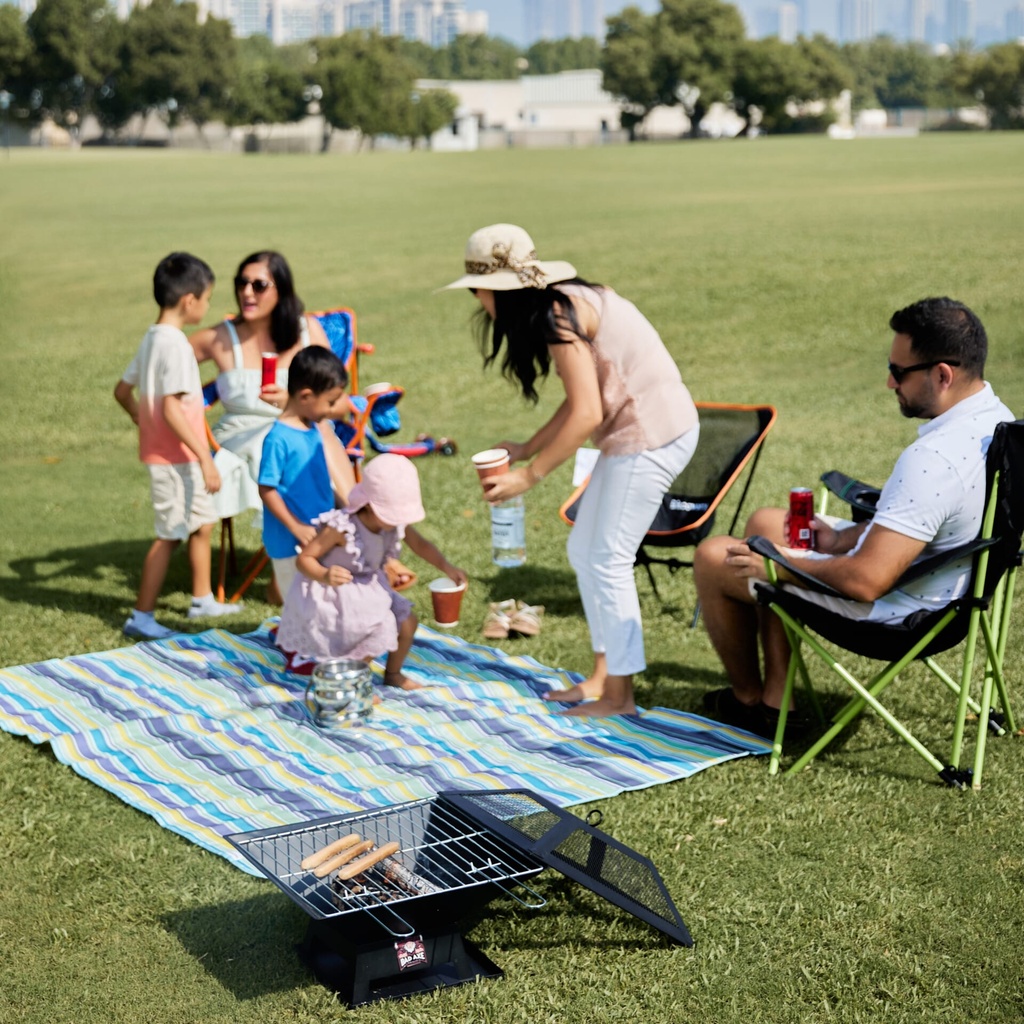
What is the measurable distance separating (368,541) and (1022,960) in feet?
8.82

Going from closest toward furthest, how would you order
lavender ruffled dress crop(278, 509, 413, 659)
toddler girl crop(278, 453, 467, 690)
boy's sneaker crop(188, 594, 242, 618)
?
1. toddler girl crop(278, 453, 467, 690)
2. lavender ruffled dress crop(278, 509, 413, 659)
3. boy's sneaker crop(188, 594, 242, 618)

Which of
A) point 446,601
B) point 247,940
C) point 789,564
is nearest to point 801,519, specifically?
point 789,564

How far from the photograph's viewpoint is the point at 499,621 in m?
6.09

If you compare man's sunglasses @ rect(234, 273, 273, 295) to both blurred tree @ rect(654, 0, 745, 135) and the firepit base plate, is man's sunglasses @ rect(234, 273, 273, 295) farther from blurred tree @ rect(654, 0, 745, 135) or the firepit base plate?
blurred tree @ rect(654, 0, 745, 135)

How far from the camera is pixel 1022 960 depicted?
339cm

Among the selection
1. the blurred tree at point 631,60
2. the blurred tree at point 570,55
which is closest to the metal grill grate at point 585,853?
the blurred tree at point 631,60

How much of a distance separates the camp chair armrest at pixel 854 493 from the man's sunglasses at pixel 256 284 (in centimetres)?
266

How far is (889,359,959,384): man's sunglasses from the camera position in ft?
13.4

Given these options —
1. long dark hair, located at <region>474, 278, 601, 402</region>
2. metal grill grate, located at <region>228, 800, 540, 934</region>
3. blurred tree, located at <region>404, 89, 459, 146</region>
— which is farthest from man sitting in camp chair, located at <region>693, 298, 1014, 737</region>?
blurred tree, located at <region>404, 89, 459, 146</region>

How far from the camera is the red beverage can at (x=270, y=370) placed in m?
6.08

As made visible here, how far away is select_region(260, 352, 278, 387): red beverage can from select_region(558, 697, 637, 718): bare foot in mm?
2098

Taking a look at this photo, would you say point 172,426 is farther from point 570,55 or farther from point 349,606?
point 570,55

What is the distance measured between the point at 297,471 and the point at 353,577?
1.96 feet

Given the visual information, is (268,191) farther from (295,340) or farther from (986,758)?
(986,758)
